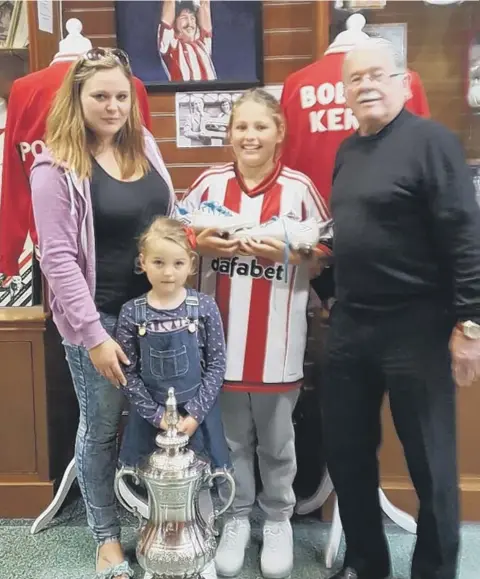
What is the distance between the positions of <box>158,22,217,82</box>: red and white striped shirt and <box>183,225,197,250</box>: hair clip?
3.32ft

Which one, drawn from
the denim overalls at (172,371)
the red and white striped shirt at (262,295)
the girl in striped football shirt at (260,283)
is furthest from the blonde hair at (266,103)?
the denim overalls at (172,371)

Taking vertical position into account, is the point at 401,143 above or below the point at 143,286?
above

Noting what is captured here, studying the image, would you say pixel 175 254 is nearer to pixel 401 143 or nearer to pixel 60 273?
pixel 60 273

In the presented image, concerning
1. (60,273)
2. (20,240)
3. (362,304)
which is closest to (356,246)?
(362,304)

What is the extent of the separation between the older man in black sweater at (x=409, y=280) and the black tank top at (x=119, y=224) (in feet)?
1.52

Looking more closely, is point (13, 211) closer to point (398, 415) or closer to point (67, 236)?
point (67, 236)

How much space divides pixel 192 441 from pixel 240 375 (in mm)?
216

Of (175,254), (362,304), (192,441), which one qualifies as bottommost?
(192,441)

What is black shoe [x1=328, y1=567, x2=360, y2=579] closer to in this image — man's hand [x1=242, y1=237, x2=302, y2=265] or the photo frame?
man's hand [x1=242, y1=237, x2=302, y2=265]

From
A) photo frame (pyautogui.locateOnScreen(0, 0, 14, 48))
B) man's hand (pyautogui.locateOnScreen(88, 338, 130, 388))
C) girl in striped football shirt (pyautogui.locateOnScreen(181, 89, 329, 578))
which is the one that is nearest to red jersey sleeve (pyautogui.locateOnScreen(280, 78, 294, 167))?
girl in striped football shirt (pyautogui.locateOnScreen(181, 89, 329, 578))

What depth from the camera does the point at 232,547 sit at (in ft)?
6.64

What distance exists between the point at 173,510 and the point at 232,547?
38 cm

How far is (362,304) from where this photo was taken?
1.66 metres

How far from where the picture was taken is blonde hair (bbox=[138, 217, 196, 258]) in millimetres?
1717
